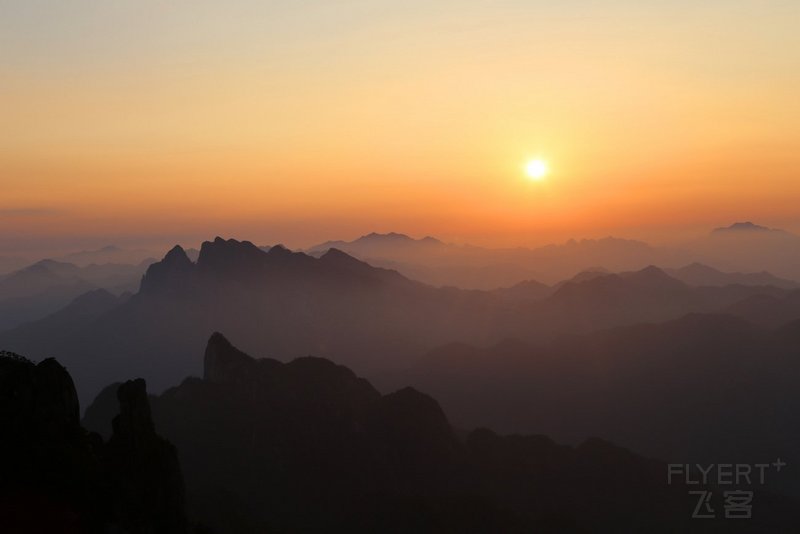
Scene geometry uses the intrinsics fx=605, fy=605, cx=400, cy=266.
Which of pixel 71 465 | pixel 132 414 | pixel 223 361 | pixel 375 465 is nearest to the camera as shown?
pixel 71 465

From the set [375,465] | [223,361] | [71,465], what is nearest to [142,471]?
[71,465]

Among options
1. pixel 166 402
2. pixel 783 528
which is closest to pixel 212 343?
pixel 166 402

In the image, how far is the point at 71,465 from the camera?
188 feet

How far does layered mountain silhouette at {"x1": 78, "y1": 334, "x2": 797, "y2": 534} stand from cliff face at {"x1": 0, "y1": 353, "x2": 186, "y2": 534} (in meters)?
66.4

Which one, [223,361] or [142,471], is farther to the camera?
[223,361]

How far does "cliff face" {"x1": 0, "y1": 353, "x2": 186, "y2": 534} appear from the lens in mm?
51750

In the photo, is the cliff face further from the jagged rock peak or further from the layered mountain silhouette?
the layered mountain silhouette

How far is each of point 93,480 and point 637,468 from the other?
6464 inches

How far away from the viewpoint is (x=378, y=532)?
137 metres

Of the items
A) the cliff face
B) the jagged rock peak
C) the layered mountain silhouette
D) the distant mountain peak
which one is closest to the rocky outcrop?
the jagged rock peak

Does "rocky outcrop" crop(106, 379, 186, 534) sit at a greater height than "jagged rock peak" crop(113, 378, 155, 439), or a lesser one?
lesser

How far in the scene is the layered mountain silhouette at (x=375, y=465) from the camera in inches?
5635

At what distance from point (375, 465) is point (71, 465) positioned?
113 m

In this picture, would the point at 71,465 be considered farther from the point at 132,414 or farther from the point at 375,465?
the point at 375,465
